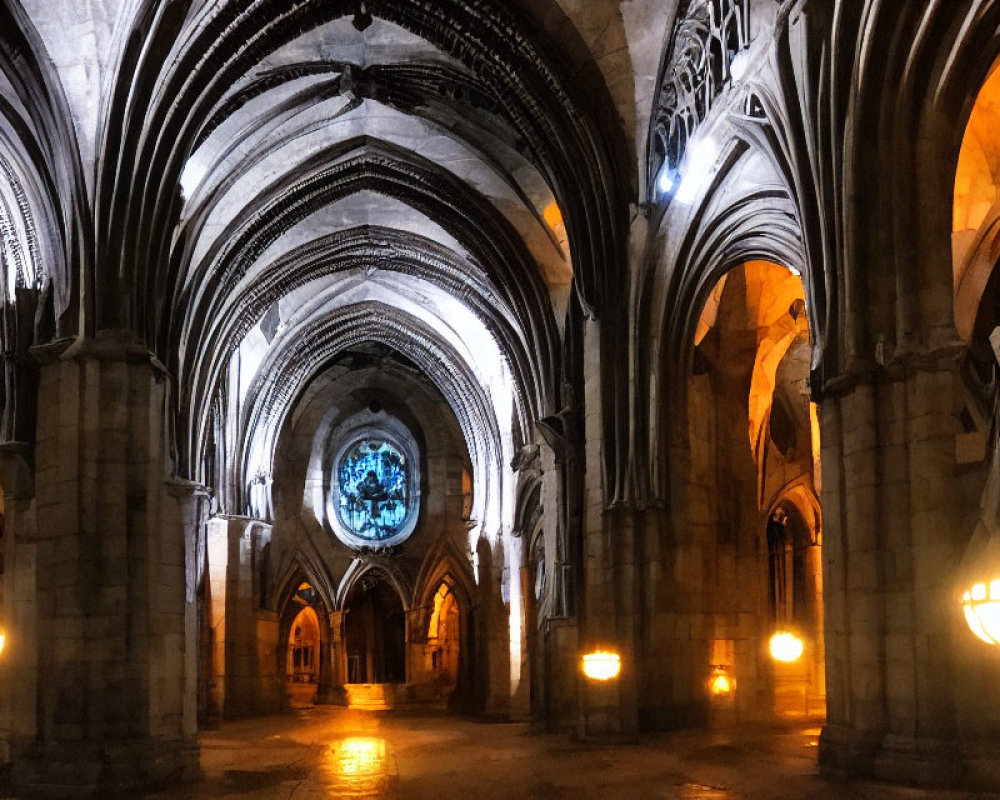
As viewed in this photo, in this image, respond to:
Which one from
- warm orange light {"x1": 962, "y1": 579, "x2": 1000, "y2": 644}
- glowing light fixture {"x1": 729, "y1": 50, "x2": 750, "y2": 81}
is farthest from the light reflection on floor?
glowing light fixture {"x1": 729, "y1": 50, "x2": 750, "y2": 81}

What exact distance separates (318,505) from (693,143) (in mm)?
22811

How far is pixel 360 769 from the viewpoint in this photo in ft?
46.6

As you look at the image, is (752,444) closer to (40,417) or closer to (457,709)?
(40,417)

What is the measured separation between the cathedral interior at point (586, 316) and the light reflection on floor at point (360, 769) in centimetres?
187

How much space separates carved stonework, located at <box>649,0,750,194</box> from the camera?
13.7m

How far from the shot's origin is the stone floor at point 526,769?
11.1 metres

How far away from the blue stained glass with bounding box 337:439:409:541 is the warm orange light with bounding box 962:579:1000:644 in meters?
29.6

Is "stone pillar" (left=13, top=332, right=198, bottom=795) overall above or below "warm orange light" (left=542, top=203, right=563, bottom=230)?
below

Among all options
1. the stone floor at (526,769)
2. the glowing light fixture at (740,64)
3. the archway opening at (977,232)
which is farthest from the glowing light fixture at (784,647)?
the glowing light fixture at (740,64)

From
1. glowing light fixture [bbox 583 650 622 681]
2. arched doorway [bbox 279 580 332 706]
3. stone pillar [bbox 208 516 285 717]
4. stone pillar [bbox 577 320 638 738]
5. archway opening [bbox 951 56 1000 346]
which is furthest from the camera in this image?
arched doorway [bbox 279 580 332 706]

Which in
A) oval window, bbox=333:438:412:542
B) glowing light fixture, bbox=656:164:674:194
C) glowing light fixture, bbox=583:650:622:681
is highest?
glowing light fixture, bbox=656:164:674:194

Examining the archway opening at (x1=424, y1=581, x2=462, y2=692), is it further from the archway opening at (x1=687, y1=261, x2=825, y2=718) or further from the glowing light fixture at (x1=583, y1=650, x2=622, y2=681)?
the glowing light fixture at (x1=583, y1=650, x2=622, y2=681)

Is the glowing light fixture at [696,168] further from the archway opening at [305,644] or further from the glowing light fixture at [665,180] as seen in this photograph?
the archway opening at [305,644]

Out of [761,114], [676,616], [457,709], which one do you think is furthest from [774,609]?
[761,114]
